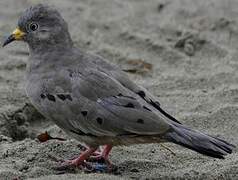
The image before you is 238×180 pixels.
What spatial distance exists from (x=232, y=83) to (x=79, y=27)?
2.11 metres

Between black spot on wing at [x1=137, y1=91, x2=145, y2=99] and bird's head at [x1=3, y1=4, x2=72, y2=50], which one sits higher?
bird's head at [x1=3, y1=4, x2=72, y2=50]

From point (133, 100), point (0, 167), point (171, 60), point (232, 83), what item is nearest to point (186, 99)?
point (232, 83)

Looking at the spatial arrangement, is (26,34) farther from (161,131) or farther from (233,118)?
(233,118)

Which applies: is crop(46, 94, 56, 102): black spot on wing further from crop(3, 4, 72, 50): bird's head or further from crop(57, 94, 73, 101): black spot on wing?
crop(3, 4, 72, 50): bird's head

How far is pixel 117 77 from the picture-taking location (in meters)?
5.65

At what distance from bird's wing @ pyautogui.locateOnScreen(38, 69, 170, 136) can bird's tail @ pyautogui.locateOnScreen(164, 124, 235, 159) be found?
0.24 ft

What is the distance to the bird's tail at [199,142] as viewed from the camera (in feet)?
17.0

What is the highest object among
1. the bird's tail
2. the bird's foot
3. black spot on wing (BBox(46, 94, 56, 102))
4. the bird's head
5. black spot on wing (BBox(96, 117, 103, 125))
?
the bird's head

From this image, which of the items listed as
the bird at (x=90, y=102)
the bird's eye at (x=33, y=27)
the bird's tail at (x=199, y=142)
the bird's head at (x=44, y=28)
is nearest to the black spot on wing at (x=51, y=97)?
the bird at (x=90, y=102)

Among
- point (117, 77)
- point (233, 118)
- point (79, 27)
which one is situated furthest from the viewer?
point (79, 27)

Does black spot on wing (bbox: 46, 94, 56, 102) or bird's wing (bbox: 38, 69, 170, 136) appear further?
black spot on wing (bbox: 46, 94, 56, 102)

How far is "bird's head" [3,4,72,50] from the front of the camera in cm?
593

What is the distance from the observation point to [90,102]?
5.43 meters

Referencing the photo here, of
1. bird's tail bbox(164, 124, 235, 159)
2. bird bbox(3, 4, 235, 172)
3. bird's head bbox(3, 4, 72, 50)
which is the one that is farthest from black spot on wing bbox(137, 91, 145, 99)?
bird's head bbox(3, 4, 72, 50)
